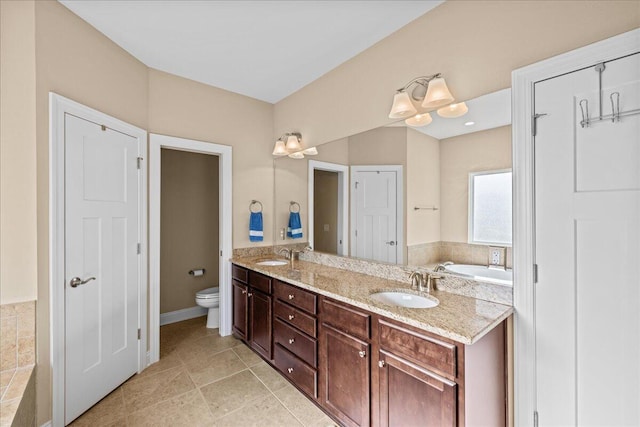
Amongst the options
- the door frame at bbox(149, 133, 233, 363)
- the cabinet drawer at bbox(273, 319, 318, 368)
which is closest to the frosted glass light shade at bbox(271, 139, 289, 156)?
the door frame at bbox(149, 133, 233, 363)

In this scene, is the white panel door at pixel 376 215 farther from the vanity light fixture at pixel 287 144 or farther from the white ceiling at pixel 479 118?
the vanity light fixture at pixel 287 144

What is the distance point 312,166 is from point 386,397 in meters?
2.10

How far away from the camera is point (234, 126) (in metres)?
3.21

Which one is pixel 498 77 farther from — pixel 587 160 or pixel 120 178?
pixel 120 178

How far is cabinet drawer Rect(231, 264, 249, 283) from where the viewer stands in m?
2.83

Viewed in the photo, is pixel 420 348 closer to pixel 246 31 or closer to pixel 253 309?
pixel 253 309

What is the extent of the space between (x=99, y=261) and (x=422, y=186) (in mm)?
2437

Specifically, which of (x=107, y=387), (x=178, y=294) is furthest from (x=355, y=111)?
(x=178, y=294)

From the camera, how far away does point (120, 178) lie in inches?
89.9

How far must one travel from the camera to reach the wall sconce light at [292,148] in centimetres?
302

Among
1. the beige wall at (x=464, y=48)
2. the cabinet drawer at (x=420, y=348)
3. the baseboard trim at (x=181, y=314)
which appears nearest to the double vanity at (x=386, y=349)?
the cabinet drawer at (x=420, y=348)

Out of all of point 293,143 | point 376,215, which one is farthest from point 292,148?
point 376,215

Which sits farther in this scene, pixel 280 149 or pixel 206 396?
pixel 280 149

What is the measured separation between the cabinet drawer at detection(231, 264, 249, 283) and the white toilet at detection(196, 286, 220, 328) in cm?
48
